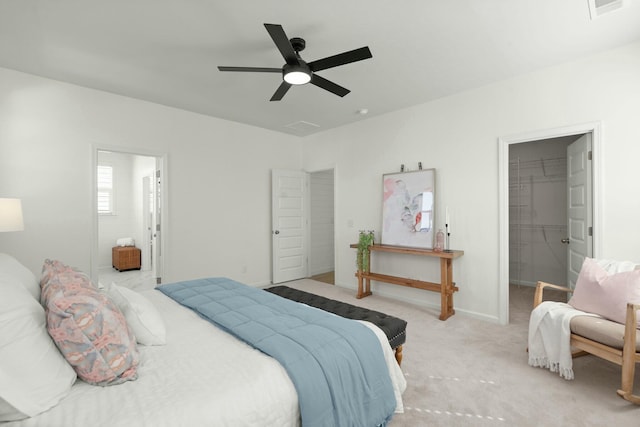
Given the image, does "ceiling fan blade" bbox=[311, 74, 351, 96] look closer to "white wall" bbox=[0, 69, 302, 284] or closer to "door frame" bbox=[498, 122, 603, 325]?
"door frame" bbox=[498, 122, 603, 325]

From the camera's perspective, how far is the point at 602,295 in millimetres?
2334

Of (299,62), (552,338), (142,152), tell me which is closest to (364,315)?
(552,338)

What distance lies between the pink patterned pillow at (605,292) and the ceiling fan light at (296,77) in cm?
282

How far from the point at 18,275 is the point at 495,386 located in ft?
10.1

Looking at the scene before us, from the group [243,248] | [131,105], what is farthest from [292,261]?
[131,105]

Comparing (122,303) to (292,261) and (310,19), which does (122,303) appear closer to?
(310,19)

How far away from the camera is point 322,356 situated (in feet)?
4.87

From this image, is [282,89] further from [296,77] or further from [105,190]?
[105,190]

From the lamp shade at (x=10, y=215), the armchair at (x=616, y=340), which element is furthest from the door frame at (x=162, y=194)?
the armchair at (x=616, y=340)

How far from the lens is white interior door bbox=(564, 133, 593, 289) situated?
3023mm

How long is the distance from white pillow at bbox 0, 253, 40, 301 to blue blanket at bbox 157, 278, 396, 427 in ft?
2.86

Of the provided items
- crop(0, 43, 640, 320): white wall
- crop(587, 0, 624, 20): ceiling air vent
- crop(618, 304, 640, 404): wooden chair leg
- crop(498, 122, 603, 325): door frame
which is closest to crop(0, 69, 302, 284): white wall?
crop(0, 43, 640, 320): white wall

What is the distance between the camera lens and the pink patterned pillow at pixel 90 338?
1.23 metres

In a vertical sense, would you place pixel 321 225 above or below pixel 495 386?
above
